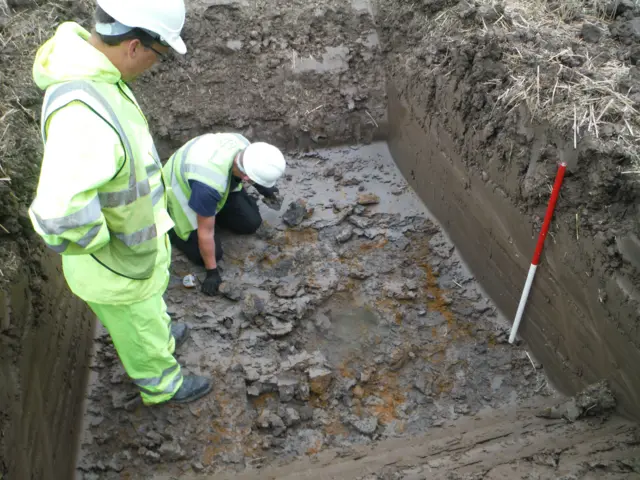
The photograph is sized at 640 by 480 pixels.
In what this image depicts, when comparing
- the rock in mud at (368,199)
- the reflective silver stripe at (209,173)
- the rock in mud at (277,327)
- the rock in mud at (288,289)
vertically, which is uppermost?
the reflective silver stripe at (209,173)

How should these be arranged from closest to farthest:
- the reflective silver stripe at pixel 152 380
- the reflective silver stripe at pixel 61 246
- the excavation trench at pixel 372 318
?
the reflective silver stripe at pixel 61 246
the excavation trench at pixel 372 318
the reflective silver stripe at pixel 152 380

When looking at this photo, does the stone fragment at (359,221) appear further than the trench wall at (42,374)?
Yes

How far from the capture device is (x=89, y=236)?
78.6 inches

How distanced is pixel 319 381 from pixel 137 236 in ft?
5.13

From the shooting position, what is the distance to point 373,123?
5262 mm

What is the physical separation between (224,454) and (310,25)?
13.2 ft

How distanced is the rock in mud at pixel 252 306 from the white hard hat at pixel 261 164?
837 millimetres

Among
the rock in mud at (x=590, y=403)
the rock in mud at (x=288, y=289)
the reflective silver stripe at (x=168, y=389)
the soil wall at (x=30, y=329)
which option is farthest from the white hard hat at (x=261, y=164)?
the rock in mud at (x=590, y=403)

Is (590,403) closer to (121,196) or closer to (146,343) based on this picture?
(146,343)

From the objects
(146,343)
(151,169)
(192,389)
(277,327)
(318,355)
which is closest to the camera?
(151,169)

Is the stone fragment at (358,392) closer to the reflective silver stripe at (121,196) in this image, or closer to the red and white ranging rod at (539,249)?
the red and white ranging rod at (539,249)

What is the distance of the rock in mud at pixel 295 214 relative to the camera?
4.52 metres

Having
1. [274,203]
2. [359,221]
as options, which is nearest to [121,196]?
[274,203]

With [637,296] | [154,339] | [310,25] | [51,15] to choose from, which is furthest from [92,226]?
[310,25]
